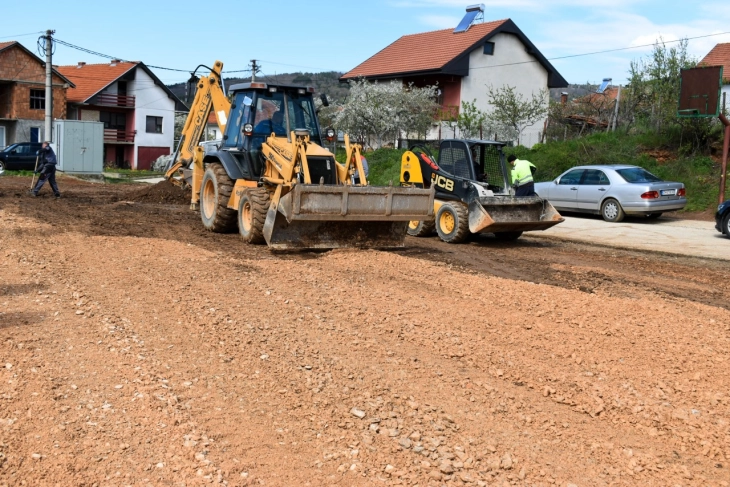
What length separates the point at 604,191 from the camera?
20.1 meters

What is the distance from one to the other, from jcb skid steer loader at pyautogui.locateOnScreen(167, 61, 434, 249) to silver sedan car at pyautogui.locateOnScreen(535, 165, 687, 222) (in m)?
9.30

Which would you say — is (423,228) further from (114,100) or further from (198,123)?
(114,100)

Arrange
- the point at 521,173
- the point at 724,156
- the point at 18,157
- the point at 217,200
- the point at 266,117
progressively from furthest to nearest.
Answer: the point at 18,157 → the point at 724,156 → the point at 521,173 → the point at 217,200 → the point at 266,117

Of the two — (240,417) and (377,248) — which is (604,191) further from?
(240,417)

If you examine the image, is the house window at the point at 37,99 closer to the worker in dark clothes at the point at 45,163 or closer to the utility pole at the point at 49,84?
the utility pole at the point at 49,84

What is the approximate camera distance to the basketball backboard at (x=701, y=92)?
21484 millimetres

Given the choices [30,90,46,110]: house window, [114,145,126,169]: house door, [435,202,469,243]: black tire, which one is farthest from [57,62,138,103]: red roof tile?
[435,202,469,243]: black tire

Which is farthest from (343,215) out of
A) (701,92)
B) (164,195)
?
(701,92)

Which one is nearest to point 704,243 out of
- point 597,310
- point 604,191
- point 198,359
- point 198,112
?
point 604,191

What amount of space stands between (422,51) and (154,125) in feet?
86.5

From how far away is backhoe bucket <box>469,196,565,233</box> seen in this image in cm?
1396

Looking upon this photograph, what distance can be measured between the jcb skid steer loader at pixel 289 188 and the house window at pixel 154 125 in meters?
46.2

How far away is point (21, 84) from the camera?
50469mm

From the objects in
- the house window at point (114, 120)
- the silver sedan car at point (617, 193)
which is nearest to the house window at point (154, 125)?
the house window at point (114, 120)
